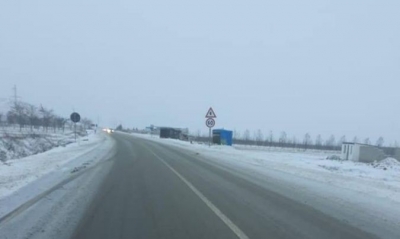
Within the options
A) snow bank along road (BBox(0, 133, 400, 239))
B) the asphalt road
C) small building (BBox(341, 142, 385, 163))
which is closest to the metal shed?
small building (BBox(341, 142, 385, 163))

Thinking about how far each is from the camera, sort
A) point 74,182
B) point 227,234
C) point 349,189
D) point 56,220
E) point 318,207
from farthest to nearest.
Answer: point 349,189
point 74,182
point 318,207
point 56,220
point 227,234

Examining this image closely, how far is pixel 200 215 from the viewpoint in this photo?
8.81 metres

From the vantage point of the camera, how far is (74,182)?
1400 cm

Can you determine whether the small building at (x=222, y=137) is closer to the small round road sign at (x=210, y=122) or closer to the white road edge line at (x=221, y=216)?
the small round road sign at (x=210, y=122)

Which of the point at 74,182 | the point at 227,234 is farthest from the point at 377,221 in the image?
the point at 74,182

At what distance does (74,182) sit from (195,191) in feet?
13.9

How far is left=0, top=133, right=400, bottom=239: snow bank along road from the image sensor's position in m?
7.32

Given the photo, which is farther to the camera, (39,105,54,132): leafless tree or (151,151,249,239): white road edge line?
(39,105,54,132): leafless tree

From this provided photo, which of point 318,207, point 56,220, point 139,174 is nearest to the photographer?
point 56,220

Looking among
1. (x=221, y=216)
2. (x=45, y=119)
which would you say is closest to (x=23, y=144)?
(x=221, y=216)

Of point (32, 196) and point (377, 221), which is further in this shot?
point (32, 196)

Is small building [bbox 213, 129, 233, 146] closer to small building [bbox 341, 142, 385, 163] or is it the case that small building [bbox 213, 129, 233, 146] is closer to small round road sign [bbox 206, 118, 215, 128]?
small round road sign [bbox 206, 118, 215, 128]

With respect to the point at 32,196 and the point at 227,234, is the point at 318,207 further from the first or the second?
the point at 32,196

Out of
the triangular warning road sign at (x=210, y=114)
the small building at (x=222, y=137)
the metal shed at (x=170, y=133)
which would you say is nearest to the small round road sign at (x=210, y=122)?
the triangular warning road sign at (x=210, y=114)
